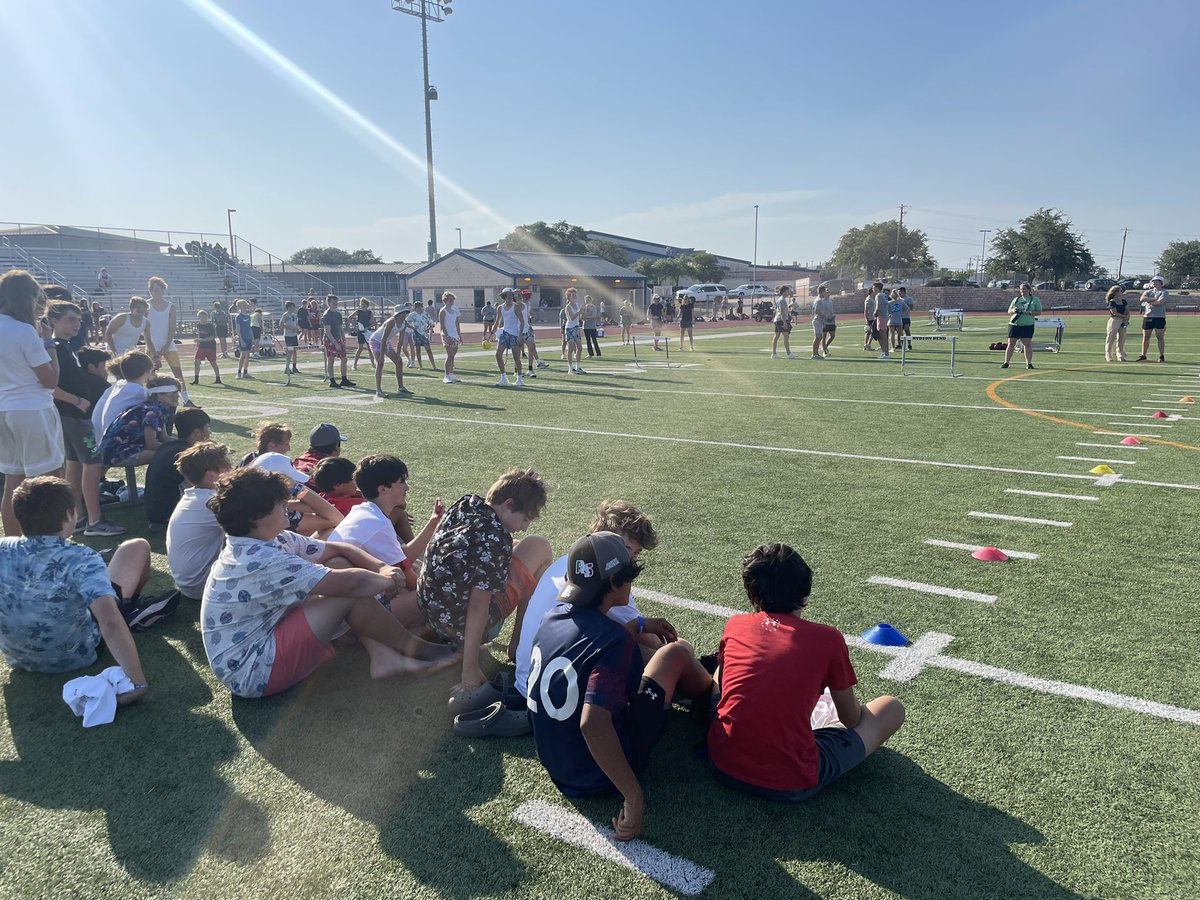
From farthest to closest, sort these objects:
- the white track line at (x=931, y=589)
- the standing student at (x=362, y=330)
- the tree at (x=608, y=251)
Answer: the tree at (x=608, y=251) < the standing student at (x=362, y=330) < the white track line at (x=931, y=589)

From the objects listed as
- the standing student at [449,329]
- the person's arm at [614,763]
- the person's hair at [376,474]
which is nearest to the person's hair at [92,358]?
the person's hair at [376,474]

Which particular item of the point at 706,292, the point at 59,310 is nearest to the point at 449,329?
the point at 59,310

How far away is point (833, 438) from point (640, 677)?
25.7ft

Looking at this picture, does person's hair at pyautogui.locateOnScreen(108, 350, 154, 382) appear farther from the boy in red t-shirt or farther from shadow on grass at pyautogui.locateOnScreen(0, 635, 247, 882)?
the boy in red t-shirt

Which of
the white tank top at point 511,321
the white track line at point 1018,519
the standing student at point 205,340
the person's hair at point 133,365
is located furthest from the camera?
the standing student at point 205,340

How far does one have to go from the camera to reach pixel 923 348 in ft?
81.5

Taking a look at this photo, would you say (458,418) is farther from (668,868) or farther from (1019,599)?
(668,868)

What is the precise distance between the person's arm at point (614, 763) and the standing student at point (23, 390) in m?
4.76

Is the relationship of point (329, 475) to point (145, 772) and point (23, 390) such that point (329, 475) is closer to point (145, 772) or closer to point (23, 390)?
point (23, 390)

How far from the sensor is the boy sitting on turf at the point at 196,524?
4.57m

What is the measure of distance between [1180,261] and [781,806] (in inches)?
4005

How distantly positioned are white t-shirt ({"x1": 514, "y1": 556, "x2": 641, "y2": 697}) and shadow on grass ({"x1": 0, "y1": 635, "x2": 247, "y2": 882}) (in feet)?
3.91

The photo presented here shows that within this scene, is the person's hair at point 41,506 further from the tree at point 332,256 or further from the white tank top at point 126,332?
the tree at point 332,256

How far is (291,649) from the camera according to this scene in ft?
12.4
